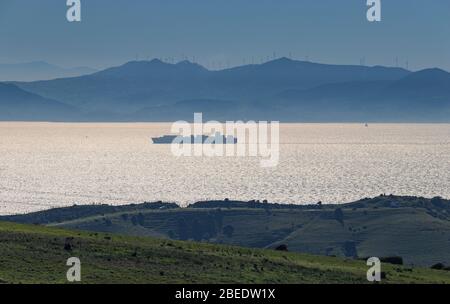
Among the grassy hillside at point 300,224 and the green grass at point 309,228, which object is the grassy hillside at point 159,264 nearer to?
the grassy hillside at point 300,224

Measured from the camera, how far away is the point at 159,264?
53844 millimetres

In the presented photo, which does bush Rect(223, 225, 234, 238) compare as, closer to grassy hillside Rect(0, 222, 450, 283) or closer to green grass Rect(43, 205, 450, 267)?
green grass Rect(43, 205, 450, 267)

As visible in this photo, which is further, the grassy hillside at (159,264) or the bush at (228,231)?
the bush at (228,231)

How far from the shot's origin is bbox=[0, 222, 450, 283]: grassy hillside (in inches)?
1953

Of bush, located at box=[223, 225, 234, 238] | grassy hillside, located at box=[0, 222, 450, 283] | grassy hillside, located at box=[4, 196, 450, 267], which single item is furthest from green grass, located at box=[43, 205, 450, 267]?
grassy hillside, located at box=[0, 222, 450, 283]

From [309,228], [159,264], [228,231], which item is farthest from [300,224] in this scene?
[159,264]

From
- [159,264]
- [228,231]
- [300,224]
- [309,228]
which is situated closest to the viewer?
[159,264]

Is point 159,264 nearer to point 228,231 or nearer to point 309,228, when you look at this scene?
point 228,231

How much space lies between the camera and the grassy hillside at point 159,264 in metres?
49.6

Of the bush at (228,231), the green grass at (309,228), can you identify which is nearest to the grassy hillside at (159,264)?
the green grass at (309,228)

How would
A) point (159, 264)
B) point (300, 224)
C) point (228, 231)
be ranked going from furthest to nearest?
point (300, 224), point (228, 231), point (159, 264)

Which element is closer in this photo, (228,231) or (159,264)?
(159,264)
